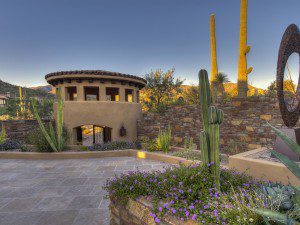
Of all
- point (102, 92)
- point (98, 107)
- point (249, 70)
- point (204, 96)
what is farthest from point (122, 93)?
point (204, 96)

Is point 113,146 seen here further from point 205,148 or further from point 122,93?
point 205,148

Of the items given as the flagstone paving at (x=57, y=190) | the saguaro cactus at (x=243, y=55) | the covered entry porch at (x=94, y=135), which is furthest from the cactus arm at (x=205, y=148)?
the saguaro cactus at (x=243, y=55)

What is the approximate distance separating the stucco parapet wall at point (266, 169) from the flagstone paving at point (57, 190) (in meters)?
3.28

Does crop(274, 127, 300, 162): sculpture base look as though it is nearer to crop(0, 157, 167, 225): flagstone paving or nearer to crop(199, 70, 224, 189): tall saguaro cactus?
crop(199, 70, 224, 189): tall saguaro cactus

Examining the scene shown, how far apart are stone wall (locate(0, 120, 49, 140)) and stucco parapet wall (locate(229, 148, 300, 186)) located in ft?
40.7

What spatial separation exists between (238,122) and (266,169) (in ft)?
18.5

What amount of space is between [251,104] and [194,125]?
3.39 m

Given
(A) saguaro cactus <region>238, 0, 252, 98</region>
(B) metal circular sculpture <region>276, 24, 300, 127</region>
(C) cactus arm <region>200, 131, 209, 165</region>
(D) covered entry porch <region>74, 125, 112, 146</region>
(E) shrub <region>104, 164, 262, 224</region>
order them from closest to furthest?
(E) shrub <region>104, 164, 262, 224</region> < (C) cactus arm <region>200, 131, 209, 165</region> < (B) metal circular sculpture <region>276, 24, 300, 127</region> < (A) saguaro cactus <region>238, 0, 252, 98</region> < (D) covered entry porch <region>74, 125, 112, 146</region>

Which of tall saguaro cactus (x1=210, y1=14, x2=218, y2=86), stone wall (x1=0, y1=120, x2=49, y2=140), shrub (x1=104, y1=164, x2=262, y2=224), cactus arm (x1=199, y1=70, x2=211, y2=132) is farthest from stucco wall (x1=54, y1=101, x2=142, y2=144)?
cactus arm (x1=199, y1=70, x2=211, y2=132)

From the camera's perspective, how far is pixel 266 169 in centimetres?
460

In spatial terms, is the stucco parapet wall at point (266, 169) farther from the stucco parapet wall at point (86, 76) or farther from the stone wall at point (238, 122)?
the stucco parapet wall at point (86, 76)

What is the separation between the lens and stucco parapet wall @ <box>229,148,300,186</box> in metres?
4.24

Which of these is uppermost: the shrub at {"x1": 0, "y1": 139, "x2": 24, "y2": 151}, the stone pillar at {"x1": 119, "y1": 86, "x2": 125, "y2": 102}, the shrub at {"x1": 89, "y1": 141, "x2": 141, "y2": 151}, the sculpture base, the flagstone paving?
the stone pillar at {"x1": 119, "y1": 86, "x2": 125, "y2": 102}

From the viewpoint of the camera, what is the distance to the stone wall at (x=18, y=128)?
455 inches
